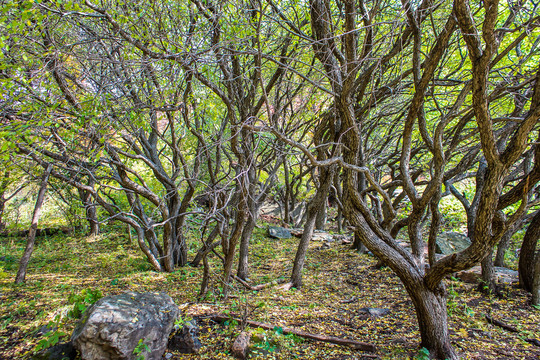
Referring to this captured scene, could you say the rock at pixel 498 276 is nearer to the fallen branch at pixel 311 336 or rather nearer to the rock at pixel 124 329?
the fallen branch at pixel 311 336

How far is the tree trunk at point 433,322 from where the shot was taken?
3.06 m

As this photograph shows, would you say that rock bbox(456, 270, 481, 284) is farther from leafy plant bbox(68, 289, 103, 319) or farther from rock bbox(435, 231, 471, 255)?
leafy plant bbox(68, 289, 103, 319)

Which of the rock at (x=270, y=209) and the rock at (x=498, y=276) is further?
the rock at (x=270, y=209)

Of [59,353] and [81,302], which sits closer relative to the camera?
[59,353]

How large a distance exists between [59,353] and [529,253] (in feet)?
20.7

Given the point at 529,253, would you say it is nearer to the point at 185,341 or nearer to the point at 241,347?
the point at 241,347

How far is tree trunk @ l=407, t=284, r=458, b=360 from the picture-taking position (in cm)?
306

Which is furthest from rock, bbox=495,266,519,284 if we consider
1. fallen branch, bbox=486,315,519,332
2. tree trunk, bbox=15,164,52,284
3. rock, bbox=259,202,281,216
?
A: rock, bbox=259,202,281,216

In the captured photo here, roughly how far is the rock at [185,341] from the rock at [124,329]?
145 millimetres

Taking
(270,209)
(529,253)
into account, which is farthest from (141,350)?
(270,209)

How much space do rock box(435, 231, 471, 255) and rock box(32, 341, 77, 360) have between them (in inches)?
292

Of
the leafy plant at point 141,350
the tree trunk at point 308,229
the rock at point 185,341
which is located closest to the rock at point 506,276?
the tree trunk at point 308,229

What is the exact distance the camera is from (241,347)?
327cm

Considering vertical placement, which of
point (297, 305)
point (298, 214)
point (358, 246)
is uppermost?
point (298, 214)
